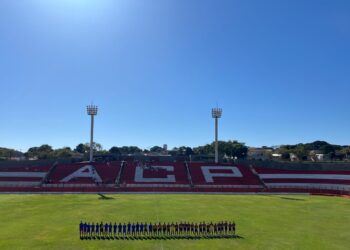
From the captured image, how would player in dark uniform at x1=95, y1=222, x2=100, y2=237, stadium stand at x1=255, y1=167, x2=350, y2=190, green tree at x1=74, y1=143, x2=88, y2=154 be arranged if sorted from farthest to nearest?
1. green tree at x1=74, y1=143, x2=88, y2=154
2. stadium stand at x1=255, y1=167, x2=350, y2=190
3. player in dark uniform at x1=95, y1=222, x2=100, y2=237

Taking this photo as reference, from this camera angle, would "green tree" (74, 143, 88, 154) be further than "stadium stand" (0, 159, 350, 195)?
Yes

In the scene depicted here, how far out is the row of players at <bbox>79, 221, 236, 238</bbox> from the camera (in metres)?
24.3

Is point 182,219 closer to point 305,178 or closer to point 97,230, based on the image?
point 97,230

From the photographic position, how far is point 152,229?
81.0 feet

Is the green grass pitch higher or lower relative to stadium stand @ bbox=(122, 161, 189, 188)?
lower

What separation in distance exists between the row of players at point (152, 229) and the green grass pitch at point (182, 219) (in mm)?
1025

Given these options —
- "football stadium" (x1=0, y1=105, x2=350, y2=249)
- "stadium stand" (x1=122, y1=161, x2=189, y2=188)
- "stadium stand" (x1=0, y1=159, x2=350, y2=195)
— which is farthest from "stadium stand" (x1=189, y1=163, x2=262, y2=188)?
"stadium stand" (x1=122, y1=161, x2=189, y2=188)

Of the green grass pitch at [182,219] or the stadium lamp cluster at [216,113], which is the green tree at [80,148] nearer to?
the stadium lamp cluster at [216,113]

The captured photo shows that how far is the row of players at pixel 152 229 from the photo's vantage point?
79.7 feet

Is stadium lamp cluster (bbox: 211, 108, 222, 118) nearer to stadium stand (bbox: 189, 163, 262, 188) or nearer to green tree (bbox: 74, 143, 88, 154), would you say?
stadium stand (bbox: 189, 163, 262, 188)

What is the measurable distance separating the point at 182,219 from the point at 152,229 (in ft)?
21.8

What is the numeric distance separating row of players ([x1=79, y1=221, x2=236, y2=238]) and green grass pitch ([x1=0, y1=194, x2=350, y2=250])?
40.4 inches

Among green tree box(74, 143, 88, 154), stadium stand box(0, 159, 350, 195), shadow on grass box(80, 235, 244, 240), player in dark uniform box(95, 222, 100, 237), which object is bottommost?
shadow on grass box(80, 235, 244, 240)

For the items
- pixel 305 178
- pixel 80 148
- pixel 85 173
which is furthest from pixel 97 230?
pixel 80 148
